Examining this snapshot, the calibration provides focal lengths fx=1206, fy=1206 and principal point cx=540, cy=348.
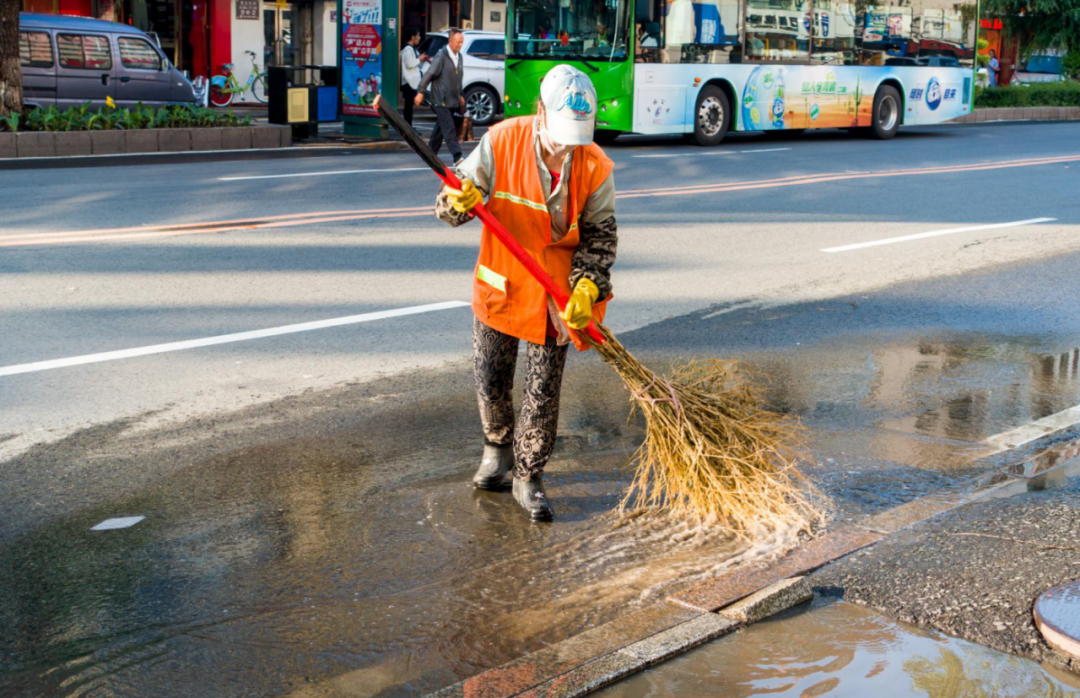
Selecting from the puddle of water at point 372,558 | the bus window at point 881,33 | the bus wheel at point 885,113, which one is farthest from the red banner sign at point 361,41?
the puddle of water at point 372,558

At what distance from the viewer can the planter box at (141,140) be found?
1622cm

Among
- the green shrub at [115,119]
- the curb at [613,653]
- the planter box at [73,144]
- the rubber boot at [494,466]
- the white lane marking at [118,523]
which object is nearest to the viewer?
the curb at [613,653]

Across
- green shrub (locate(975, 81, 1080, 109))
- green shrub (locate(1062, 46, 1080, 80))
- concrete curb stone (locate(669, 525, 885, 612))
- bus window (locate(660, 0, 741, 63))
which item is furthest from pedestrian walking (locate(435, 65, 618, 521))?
green shrub (locate(1062, 46, 1080, 80))

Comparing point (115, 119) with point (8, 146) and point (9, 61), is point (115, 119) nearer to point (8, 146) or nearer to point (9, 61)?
point (9, 61)

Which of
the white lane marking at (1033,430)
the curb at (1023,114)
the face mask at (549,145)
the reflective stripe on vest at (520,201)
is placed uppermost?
the curb at (1023,114)

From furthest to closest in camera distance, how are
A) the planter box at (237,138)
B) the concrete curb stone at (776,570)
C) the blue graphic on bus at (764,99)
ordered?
the blue graphic on bus at (764,99)
the planter box at (237,138)
the concrete curb stone at (776,570)

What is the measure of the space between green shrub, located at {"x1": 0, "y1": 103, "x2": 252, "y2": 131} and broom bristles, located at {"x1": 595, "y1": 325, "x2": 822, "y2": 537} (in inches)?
533

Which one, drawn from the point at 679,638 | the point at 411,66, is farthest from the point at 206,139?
the point at 679,638

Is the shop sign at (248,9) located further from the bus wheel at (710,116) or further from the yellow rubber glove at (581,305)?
Result: the yellow rubber glove at (581,305)

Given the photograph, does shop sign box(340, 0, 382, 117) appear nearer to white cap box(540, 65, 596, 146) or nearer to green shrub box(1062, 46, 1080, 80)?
white cap box(540, 65, 596, 146)

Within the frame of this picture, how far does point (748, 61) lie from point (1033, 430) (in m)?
15.3

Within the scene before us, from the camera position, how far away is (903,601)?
3.66 m

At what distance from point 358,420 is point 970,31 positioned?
70.7 ft

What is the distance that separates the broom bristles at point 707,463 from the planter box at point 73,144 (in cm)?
1311
